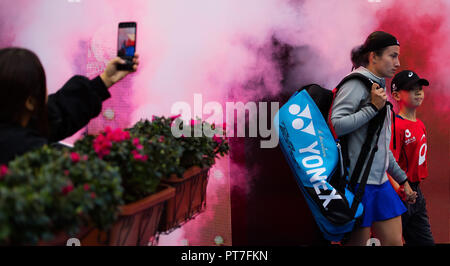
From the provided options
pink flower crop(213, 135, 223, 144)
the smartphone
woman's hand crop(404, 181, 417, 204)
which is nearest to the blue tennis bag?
pink flower crop(213, 135, 223, 144)

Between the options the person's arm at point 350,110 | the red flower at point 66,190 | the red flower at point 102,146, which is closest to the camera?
the red flower at point 66,190

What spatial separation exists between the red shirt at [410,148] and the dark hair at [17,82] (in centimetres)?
252

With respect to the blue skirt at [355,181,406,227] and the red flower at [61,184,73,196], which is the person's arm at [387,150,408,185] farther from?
the red flower at [61,184,73,196]

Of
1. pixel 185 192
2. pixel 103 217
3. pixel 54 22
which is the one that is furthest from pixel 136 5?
pixel 103 217

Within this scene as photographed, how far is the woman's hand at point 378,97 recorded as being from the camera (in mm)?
2232

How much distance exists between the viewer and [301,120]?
7.64ft

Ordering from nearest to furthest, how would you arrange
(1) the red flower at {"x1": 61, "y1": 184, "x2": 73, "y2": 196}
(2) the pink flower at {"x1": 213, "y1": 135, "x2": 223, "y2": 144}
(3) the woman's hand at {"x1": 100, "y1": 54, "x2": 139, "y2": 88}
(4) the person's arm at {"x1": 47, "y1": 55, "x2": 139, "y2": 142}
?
(1) the red flower at {"x1": 61, "y1": 184, "x2": 73, "y2": 196}, (4) the person's arm at {"x1": 47, "y1": 55, "x2": 139, "y2": 142}, (3) the woman's hand at {"x1": 100, "y1": 54, "x2": 139, "y2": 88}, (2) the pink flower at {"x1": 213, "y1": 135, "x2": 223, "y2": 144}

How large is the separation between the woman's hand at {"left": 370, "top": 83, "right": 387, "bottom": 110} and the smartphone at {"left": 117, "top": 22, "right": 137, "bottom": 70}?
1.44 meters

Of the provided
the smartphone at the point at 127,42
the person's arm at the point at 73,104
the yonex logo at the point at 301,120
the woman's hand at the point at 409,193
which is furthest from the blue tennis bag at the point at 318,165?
the person's arm at the point at 73,104

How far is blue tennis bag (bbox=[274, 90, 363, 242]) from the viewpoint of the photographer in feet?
7.17

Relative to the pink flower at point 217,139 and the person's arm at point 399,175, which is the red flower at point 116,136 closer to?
the pink flower at point 217,139

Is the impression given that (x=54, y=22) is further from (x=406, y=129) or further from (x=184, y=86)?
(x=406, y=129)
